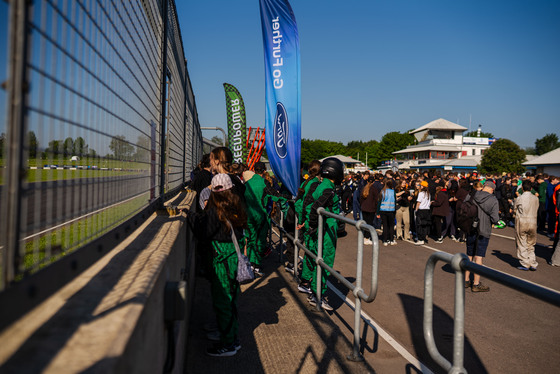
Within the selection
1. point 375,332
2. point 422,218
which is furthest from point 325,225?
point 422,218

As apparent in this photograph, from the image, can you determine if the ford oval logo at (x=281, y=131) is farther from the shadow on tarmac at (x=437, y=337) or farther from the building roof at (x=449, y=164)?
the building roof at (x=449, y=164)

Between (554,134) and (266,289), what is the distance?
162102 millimetres

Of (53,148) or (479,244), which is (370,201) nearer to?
(479,244)

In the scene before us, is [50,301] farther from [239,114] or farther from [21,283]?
[239,114]

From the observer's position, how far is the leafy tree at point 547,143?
451 ft

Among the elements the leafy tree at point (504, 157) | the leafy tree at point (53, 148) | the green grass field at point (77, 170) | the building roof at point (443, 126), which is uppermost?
the building roof at point (443, 126)

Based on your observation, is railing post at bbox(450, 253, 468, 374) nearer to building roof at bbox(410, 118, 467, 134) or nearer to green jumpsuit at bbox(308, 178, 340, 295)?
green jumpsuit at bbox(308, 178, 340, 295)

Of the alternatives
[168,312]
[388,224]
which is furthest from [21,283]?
[388,224]

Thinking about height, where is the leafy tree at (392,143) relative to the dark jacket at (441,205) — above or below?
above

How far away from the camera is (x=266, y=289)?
6.21 meters

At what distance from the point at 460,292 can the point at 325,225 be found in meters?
3.46

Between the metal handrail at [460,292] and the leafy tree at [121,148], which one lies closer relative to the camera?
the metal handrail at [460,292]

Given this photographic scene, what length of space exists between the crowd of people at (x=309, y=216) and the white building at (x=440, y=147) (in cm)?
6432

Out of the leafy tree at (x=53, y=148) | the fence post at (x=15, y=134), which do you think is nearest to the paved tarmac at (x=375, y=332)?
the leafy tree at (x=53, y=148)
